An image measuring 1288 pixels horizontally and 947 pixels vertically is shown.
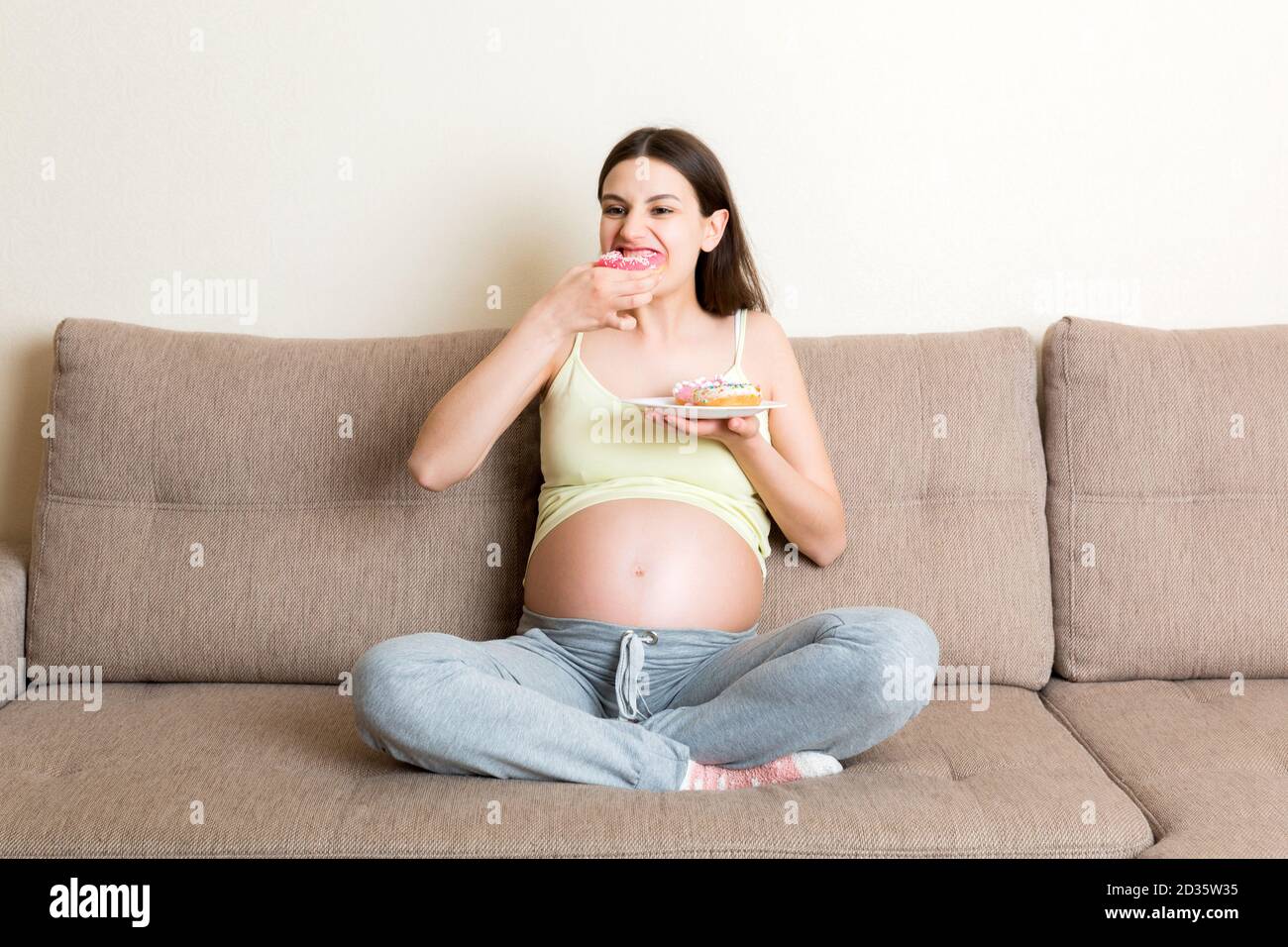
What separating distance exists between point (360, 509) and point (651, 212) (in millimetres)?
696

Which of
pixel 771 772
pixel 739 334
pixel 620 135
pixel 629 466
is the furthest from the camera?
pixel 620 135

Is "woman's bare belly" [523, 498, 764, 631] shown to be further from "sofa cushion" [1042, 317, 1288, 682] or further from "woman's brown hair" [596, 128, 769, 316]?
"sofa cushion" [1042, 317, 1288, 682]

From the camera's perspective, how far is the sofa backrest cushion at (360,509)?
2.06 meters

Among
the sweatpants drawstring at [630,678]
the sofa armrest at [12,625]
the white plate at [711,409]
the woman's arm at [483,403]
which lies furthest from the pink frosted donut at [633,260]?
the sofa armrest at [12,625]

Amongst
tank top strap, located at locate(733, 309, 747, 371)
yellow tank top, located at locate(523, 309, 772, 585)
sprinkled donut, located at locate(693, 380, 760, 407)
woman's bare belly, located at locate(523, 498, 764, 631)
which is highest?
tank top strap, located at locate(733, 309, 747, 371)

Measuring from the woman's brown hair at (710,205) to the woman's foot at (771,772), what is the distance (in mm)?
817

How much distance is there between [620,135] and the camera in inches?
94.2

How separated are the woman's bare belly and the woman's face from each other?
0.41 meters

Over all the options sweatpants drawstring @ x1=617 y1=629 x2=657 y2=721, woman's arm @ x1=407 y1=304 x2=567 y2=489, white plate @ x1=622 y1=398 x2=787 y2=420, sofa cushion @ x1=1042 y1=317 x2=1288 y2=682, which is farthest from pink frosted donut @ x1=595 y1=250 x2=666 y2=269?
sofa cushion @ x1=1042 y1=317 x2=1288 y2=682

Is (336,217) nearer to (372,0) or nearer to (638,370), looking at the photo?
(372,0)

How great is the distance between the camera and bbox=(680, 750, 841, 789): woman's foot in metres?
1.64

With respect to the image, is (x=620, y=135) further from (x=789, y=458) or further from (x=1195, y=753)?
(x=1195, y=753)

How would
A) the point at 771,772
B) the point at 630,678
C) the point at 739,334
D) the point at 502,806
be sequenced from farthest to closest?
the point at 739,334, the point at 630,678, the point at 771,772, the point at 502,806

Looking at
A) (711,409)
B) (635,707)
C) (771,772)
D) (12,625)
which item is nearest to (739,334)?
(711,409)
